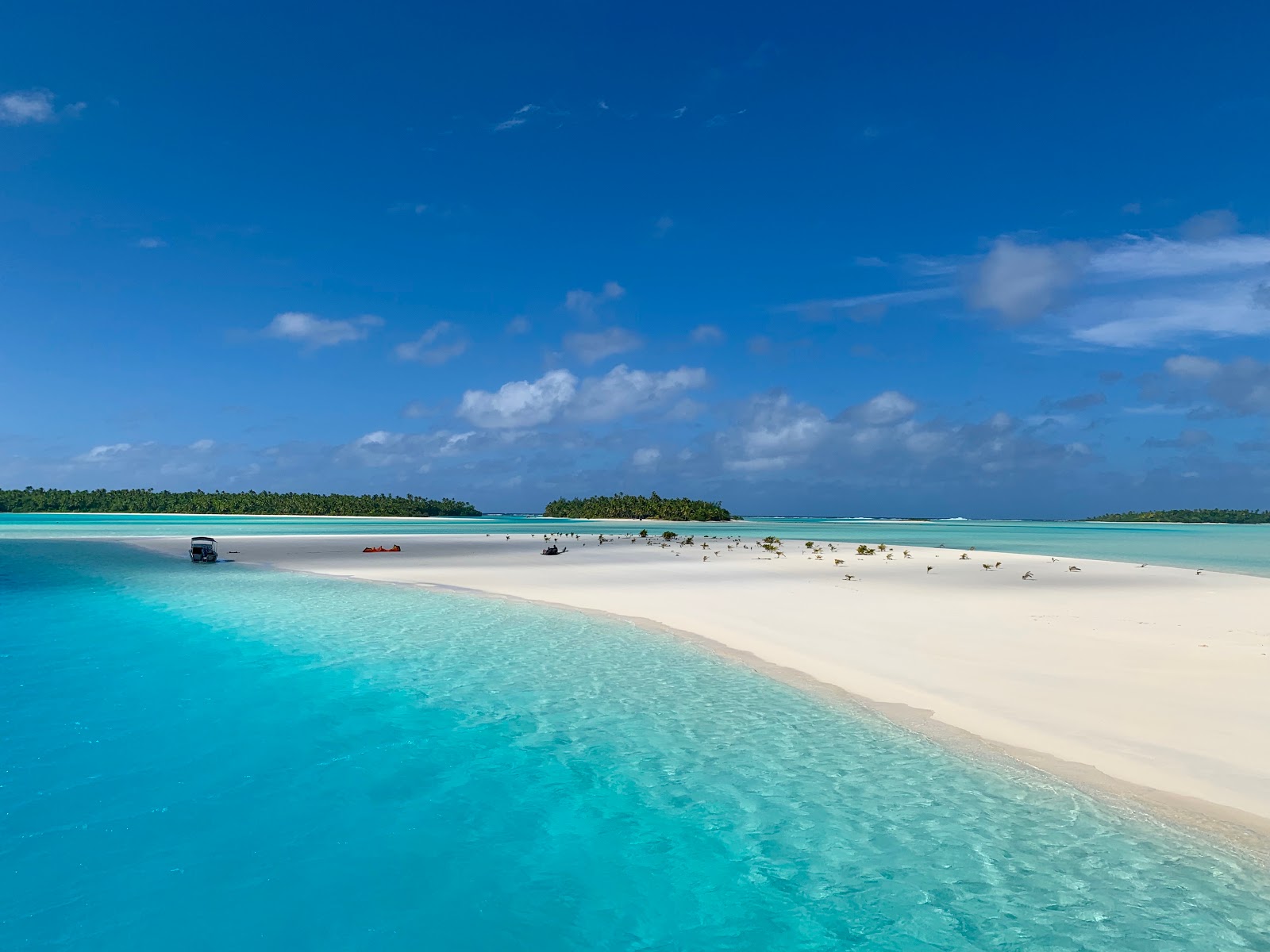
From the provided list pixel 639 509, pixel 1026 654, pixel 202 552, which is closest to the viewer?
pixel 1026 654

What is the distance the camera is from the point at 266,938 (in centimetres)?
557

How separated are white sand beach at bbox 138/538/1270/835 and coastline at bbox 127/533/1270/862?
0.14 ft

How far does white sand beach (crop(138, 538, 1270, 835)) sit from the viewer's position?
8898 millimetres

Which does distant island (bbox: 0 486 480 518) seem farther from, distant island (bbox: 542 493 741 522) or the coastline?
the coastline

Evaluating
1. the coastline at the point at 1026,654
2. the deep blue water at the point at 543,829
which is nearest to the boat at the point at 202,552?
the coastline at the point at 1026,654

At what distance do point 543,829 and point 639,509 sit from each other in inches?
5624

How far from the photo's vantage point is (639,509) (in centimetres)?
15025

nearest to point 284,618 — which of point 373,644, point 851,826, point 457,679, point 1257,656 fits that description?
point 373,644

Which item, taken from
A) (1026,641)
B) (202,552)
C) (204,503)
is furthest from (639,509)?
(1026,641)

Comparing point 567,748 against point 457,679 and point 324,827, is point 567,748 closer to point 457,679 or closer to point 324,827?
point 324,827

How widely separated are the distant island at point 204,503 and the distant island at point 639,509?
3650cm

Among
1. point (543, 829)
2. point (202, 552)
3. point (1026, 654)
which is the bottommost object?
point (543, 829)

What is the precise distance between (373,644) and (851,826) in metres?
12.3

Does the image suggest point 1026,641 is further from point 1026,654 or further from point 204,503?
point 204,503
